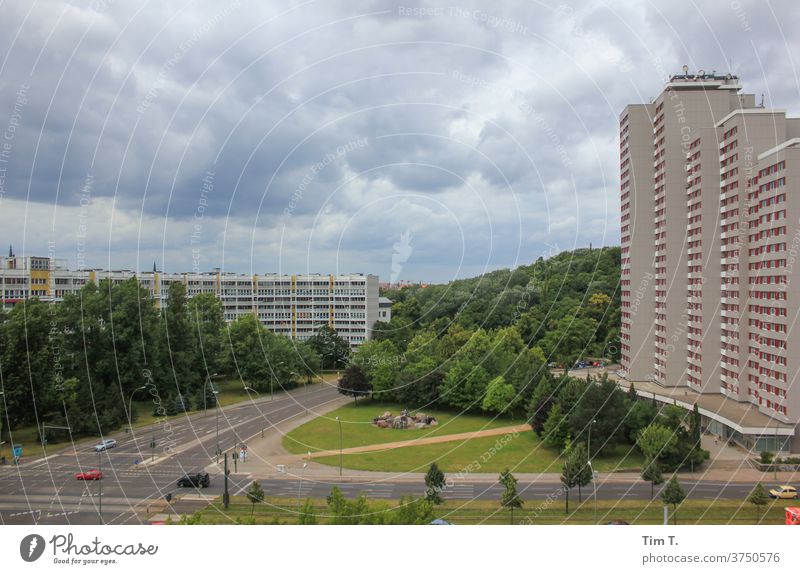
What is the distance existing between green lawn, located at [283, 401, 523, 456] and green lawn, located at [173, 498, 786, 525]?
18.0 feet

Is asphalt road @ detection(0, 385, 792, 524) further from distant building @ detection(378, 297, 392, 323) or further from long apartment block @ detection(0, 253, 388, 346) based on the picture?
distant building @ detection(378, 297, 392, 323)

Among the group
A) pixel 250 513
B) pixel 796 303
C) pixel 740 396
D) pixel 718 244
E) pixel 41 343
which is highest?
pixel 718 244

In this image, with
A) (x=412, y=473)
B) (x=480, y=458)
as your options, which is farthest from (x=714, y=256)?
(x=412, y=473)

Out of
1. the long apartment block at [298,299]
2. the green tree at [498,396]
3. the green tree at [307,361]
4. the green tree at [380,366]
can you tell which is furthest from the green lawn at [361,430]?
the long apartment block at [298,299]

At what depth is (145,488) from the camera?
50.2 ft

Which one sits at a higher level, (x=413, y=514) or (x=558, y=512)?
(x=413, y=514)

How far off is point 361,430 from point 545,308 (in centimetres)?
A: 1904

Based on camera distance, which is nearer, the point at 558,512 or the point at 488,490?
the point at 558,512

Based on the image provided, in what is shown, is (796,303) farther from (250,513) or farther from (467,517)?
(250,513)

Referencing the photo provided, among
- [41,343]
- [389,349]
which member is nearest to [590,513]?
Answer: [389,349]

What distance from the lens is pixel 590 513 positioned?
12703mm

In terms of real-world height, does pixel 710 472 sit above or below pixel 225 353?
below

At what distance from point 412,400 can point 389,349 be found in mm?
4945

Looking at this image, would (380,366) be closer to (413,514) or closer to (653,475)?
(653,475)
